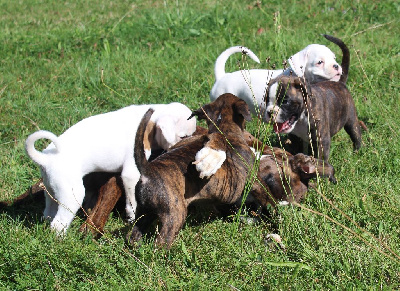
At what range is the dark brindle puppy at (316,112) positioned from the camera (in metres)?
5.37

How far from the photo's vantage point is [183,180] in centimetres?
407

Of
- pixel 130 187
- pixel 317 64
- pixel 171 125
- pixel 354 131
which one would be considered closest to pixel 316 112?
pixel 354 131

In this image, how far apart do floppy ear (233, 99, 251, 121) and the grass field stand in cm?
75

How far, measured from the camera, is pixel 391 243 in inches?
146

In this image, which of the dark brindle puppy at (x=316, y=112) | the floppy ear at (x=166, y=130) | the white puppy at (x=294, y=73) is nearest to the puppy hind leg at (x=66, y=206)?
the floppy ear at (x=166, y=130)

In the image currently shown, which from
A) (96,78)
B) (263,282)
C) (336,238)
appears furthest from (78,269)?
(96,78)

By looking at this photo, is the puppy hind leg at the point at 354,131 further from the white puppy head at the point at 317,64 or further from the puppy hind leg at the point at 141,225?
the puppy hind leg at the point at 141,225

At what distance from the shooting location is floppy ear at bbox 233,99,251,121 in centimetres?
474

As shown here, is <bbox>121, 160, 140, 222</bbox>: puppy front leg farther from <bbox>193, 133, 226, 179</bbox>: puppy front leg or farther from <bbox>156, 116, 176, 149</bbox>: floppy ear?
<bbox>193, 133, 226, 179</bbox>: puppy front leg

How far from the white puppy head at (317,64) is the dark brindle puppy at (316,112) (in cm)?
36

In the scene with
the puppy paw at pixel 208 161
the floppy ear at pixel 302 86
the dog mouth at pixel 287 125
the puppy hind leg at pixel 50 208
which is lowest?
the puppy hind leg at pixel 50 208

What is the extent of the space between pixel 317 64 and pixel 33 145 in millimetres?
3383

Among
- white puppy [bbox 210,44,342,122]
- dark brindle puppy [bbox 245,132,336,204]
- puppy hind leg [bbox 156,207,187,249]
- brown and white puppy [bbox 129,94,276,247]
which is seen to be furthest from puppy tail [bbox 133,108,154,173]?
white puppy [bbox 210,44,342,122]

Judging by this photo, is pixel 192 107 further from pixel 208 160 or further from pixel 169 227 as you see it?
pixel 169 227
